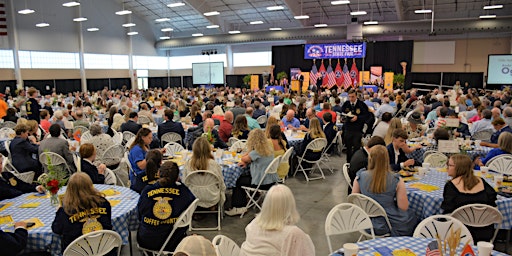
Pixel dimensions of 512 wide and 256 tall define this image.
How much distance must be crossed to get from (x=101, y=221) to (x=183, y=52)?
1309 inches

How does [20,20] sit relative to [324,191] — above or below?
above

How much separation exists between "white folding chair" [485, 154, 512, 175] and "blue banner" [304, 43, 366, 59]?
2047cm

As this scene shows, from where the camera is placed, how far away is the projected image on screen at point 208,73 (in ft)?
106

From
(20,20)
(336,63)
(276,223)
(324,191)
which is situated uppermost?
(20,20)

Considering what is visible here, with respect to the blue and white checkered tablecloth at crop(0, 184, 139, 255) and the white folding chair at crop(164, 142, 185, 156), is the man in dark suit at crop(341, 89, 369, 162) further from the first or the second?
the blue and white checkered tablecloth at crop(0, 184, 139, 255)

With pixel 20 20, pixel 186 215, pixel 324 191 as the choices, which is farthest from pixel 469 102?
pixel 20 20

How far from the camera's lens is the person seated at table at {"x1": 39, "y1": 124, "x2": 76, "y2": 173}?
6395 mm

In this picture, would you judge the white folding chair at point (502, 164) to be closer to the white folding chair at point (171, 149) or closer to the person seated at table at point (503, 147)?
the person seated at table at point (503, 147)

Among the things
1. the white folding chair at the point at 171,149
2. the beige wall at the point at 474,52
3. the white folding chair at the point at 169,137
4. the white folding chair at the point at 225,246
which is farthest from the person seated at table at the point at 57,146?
the beige wall at the point at 474,52

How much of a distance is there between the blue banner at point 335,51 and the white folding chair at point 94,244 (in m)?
23.8

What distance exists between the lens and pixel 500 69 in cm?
2091

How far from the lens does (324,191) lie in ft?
24.0

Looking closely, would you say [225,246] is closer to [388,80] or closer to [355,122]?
[355,122]

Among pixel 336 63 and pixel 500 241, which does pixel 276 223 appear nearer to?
pixel 500 241
